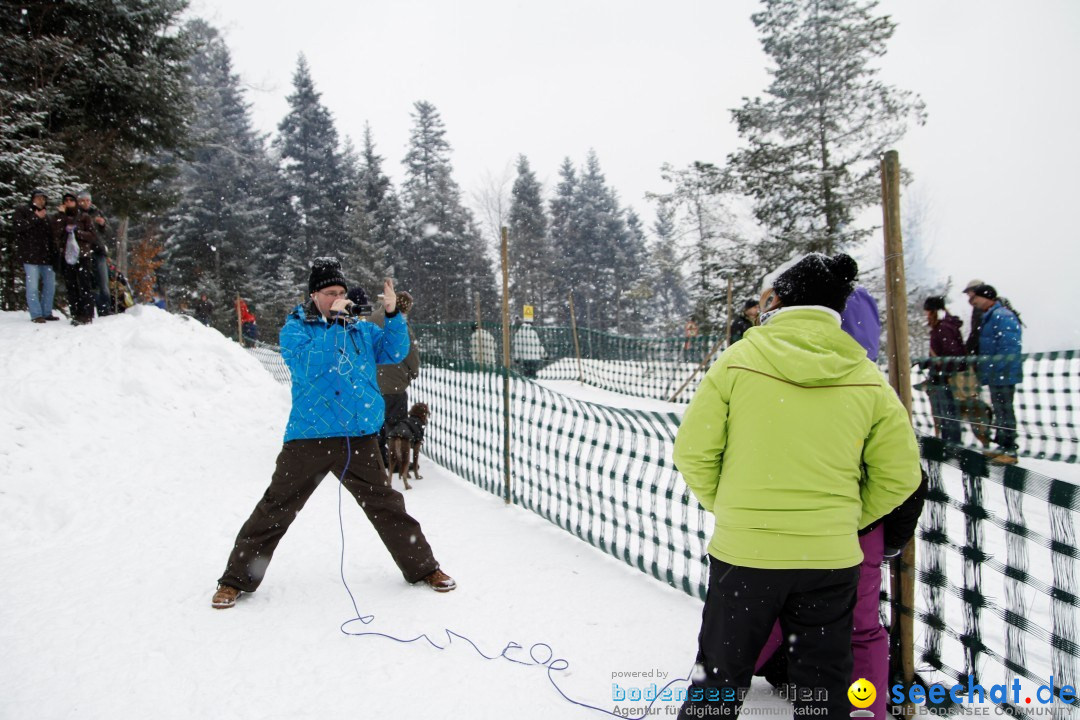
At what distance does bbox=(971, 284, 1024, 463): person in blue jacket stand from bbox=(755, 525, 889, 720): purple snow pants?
601 centimetres

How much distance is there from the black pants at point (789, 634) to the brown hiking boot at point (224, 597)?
2667 mm

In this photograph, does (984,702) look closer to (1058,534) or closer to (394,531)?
(1058,534)

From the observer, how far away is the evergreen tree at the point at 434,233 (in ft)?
117

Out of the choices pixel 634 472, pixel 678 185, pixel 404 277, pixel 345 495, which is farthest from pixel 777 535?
pixel 404 277

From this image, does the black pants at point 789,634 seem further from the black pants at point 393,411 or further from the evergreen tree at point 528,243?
the evergreen tree at point 528,243

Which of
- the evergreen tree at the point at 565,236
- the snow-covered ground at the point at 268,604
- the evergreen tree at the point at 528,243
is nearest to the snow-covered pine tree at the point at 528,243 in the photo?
the evergreen tree at the point at 528,243

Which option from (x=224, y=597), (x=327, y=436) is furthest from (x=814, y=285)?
(x=224, y=597)

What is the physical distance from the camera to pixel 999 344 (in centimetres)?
704

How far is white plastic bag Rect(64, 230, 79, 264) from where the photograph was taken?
8.53m

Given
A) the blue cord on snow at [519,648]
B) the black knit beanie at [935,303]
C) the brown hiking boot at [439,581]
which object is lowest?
the blue cord on snow at [519,648]

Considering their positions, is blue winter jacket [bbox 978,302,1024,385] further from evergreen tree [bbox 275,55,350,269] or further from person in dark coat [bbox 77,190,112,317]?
evergreen tree [bbox 275,55,350,269]

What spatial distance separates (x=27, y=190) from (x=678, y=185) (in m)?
15.9

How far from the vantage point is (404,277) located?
3522 cm

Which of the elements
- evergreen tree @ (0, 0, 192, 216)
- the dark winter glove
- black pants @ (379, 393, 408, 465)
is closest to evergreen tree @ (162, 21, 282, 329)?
evergreen tree @ (0, 0, 192, 216)
